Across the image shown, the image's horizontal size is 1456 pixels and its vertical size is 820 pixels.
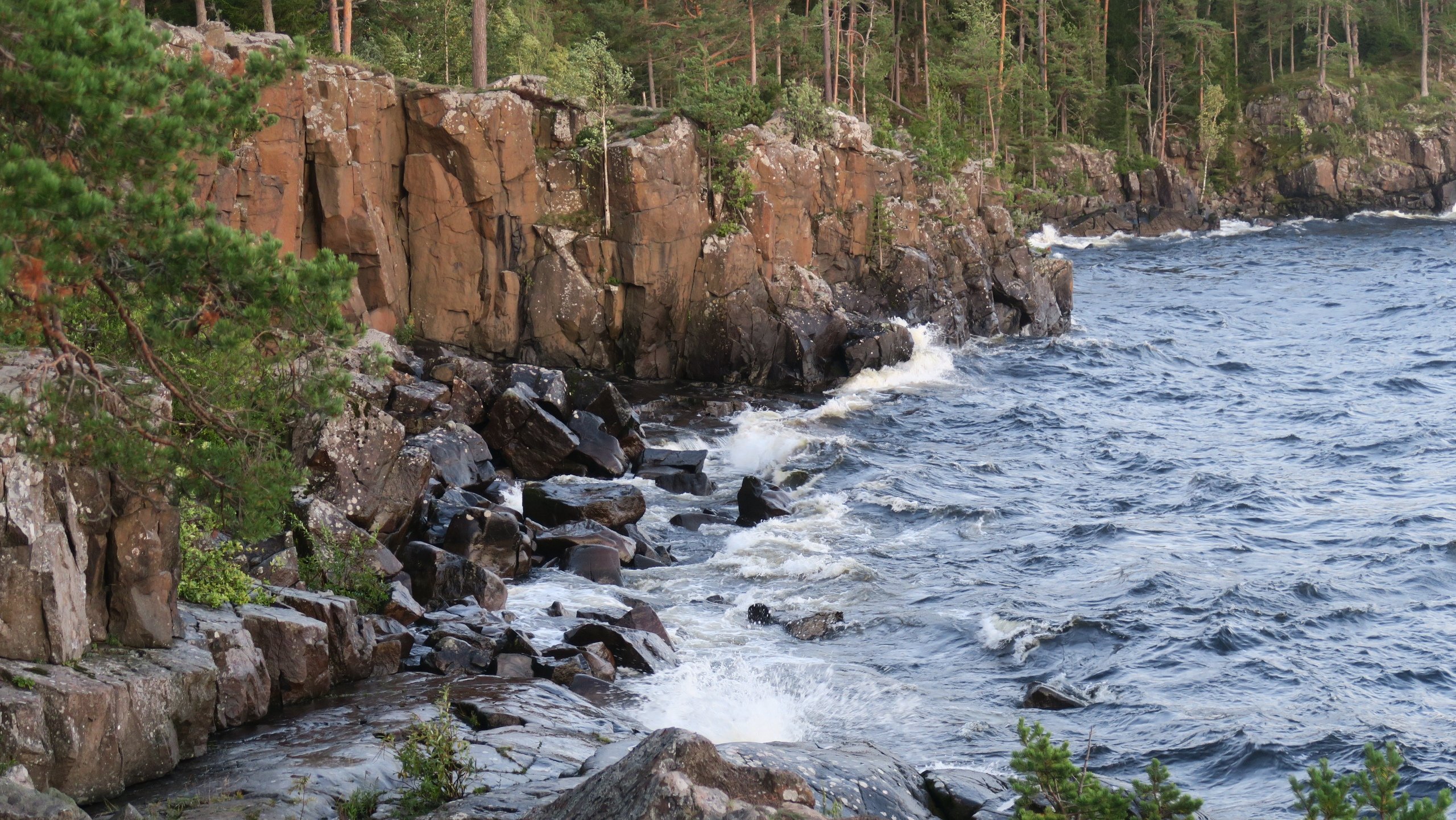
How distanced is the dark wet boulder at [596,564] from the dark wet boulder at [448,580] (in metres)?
2.09

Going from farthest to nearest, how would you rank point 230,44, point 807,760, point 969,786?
point 230,44, point 969,786, point 807,760

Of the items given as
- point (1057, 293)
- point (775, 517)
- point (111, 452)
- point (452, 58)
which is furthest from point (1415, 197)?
point (111, 452)

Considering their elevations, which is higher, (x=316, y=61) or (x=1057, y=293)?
(x=316, y=61)

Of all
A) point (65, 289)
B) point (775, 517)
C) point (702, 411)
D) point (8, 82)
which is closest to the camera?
point (8, 82)

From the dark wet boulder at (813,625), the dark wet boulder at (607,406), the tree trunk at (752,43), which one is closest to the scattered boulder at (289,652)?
the dark wet boulder at (813,625)

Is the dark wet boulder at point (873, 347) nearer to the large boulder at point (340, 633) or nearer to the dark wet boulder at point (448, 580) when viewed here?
the dark wet boulder at point (448, 580)

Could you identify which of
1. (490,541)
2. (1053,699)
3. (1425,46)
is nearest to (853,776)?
(1053,699)

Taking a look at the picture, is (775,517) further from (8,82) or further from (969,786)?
(8,82)

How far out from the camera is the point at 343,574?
16172mm

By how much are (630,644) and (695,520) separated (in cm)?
741

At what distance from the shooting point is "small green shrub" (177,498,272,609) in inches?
531

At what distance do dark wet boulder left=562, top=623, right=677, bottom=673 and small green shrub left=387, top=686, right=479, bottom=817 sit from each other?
5.01 metres

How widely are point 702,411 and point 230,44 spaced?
14.5 meters

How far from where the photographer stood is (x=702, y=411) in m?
31.8
